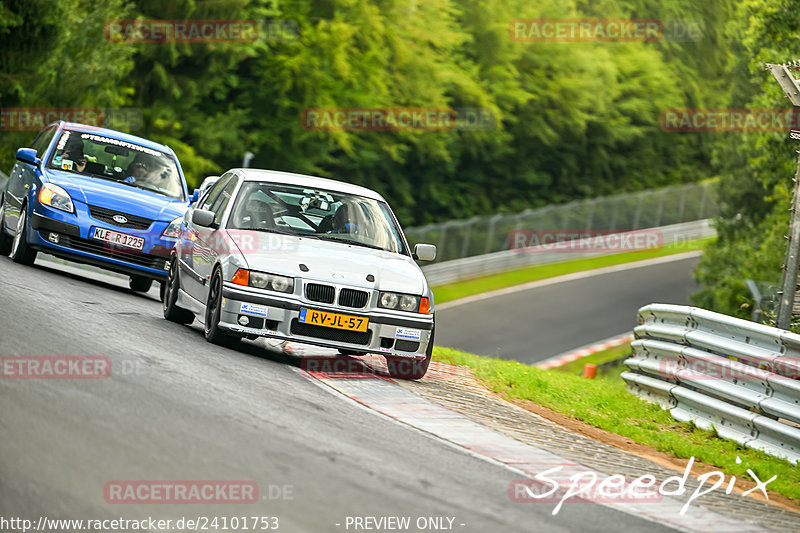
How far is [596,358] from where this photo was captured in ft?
94.3

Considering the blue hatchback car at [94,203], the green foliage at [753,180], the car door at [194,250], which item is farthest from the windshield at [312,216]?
the green foliage at [753,180]

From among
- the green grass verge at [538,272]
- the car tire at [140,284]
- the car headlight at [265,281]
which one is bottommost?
the green grass verge at [538,272]

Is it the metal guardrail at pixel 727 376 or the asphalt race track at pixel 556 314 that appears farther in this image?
the asphalt race track at pixel 556 314

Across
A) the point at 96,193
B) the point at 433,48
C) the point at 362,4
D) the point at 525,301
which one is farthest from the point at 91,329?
the point at 433,48

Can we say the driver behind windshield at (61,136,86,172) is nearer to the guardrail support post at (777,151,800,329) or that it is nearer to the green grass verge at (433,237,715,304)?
the guardrail support post at (777,151,800,329)

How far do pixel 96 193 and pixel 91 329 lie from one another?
4519 millimetres

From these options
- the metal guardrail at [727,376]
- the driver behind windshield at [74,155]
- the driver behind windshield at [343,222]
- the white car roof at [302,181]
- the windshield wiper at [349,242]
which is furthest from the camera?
the driver behind windshield at [74,155]

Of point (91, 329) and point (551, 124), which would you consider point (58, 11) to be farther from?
point (551, 124)

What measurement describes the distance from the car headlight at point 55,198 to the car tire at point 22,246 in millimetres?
445

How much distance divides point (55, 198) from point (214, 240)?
13.1 ft

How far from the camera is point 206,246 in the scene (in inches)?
432

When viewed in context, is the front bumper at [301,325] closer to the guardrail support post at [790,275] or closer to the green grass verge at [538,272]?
the guardrail support post at [790,275]

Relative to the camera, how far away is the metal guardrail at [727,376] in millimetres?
9453

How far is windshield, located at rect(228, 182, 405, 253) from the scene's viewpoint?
Answer: 10891 mm
